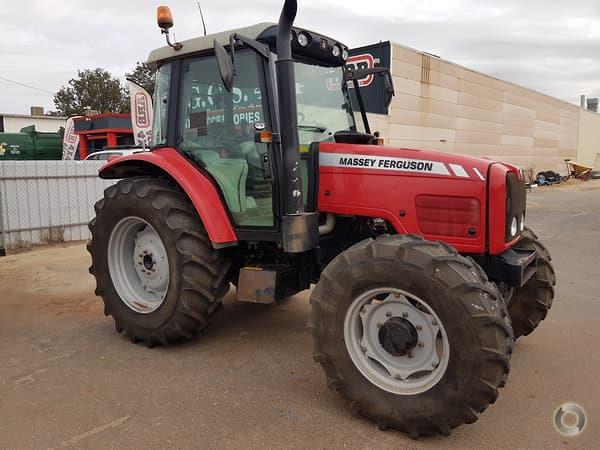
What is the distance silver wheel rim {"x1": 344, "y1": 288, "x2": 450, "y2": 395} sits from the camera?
273cm

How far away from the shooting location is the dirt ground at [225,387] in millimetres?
2727

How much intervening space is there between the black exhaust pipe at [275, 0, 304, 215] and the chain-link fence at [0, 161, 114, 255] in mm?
6303

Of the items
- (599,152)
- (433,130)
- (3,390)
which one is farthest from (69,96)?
(599,152)

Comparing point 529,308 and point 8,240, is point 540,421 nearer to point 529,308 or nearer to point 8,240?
point 529,308

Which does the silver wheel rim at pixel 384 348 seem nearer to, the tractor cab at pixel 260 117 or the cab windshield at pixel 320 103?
the tractor cab at pixel 260 117

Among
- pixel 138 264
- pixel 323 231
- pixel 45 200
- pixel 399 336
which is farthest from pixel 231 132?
pixel 45 200

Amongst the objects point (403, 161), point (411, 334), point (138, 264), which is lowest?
point (411, 334)

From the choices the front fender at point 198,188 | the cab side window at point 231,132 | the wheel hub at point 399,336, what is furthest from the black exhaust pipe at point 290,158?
the wheel hub at point 399,336

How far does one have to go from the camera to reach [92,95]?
113 ft

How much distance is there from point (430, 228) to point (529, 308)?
1266mm

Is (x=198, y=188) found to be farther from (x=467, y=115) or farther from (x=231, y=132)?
(x=467, y=115)

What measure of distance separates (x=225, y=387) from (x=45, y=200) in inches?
253

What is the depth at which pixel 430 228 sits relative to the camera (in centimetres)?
324

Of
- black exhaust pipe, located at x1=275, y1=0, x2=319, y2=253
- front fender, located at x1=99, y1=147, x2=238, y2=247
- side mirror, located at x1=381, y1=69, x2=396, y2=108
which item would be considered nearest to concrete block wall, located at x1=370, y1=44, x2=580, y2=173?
side mirror, located at x1=381, y1=69, x2=396, y2=108
